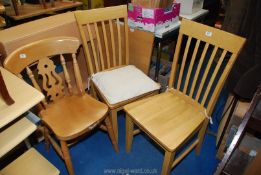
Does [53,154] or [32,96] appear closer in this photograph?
[32,96]

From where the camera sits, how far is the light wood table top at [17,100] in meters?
0.81

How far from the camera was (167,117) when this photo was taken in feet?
4.62

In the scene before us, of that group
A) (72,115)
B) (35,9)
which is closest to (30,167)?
(72,115)

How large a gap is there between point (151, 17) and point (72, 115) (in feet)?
3.07

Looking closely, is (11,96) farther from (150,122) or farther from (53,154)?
(53,154)

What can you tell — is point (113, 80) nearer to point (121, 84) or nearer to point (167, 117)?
point (121, 84)

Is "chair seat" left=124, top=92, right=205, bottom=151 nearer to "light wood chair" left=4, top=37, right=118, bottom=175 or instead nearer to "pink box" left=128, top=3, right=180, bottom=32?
"light wood chair" left=4, top=37, right=118, bottom=175

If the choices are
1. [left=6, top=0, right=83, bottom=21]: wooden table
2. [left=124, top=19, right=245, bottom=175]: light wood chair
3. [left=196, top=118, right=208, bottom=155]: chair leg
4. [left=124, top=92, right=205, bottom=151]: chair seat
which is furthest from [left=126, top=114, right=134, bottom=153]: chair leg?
[left=6, top=0, right=83, bottom=21]: wooden table

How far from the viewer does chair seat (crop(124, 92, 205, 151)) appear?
4.22ft

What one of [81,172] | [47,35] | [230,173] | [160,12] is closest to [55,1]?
[47,35]

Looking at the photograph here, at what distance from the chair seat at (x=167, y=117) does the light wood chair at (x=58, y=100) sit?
0.25 meters

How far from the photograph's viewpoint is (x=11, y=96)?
2.92ft

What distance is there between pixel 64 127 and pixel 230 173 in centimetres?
94

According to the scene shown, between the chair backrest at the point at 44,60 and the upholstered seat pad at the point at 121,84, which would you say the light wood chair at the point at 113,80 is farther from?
the chair backrest at the point at 44,60
